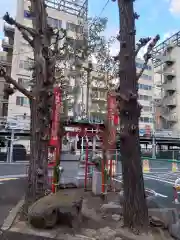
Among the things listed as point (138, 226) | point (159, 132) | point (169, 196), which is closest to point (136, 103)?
point (138, 226)

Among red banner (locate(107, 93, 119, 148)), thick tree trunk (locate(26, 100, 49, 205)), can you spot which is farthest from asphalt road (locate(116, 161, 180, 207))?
thick tree trunk (locate(26, 100, 49, 205))

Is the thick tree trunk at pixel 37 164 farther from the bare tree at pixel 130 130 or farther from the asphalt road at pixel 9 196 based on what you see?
the bare tree at pixel 130 130

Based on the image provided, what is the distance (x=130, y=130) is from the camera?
4.48 metres

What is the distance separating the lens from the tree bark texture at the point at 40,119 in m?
5.73

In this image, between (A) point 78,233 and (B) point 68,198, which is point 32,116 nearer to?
(B) point 68,198

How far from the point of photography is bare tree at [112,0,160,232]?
438cm

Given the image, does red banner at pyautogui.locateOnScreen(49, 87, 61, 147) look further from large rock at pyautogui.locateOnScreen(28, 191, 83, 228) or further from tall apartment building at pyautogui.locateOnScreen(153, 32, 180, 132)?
tall apartment building at pyautogui.locateOnScreen(153, 32, 180, 132)

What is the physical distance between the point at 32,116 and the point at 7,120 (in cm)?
1726

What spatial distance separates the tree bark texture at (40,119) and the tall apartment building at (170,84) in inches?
1459

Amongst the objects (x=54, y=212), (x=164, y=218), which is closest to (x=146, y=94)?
(x=164, y=218)

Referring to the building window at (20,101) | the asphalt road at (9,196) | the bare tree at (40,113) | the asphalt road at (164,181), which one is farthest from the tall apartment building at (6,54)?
the bare tree at (40,113)

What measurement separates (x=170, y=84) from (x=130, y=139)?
40.4 m

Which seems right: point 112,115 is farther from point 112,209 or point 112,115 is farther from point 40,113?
point 112,209

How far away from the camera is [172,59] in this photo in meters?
41.9
